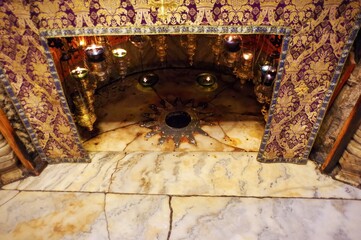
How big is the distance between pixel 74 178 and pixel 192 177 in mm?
1578

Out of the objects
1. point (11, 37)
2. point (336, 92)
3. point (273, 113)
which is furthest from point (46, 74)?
point (336, 92)

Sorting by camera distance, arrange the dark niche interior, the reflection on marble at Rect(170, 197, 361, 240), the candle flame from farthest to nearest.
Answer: the candle flame
the dark niche interior
the reflection on marble at Rect(170, 197, 361, 240)

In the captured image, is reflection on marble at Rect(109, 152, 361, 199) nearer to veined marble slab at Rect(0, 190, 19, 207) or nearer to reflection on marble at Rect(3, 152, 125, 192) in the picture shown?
reflection on marble at Rect(3, 152, 125, 192)

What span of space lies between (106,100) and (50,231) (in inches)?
99.7

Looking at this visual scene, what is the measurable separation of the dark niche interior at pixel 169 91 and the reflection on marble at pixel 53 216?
935 mm

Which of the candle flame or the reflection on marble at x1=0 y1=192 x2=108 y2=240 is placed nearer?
the reflection on marble at x1=0 y1=192 x2=108 y2=240

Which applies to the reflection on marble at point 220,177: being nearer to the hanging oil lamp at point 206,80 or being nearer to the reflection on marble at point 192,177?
the reflection on marble at point 192,177

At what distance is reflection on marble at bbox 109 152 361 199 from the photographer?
11.3ft

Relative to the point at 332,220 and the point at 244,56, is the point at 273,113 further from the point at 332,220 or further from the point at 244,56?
the point at 332,220

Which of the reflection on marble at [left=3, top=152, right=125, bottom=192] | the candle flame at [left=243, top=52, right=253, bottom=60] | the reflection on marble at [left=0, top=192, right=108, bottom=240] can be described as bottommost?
the reflection on marble at [left=0, top=192, right=108, bottom=240]

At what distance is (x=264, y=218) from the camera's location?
317 cm

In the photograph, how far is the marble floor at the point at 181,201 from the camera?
10.1 ft

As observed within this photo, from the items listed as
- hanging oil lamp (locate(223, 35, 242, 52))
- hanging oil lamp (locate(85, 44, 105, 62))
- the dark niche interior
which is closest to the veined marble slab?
the dark niche interior

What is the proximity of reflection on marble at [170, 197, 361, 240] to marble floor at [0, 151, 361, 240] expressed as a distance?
11mm
